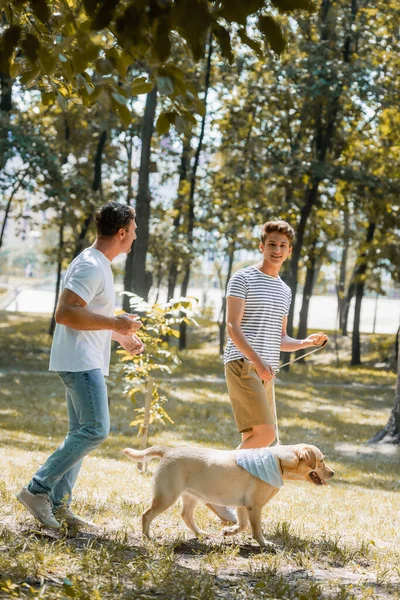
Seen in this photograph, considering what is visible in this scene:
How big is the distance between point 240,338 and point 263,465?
3.31ft

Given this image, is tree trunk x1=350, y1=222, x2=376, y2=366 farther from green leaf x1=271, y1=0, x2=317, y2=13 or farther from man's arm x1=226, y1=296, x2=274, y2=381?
green leaf x1=271, y1=0, x2=317, y2=13

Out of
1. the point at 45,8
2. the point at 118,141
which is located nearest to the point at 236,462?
the point at 45,8

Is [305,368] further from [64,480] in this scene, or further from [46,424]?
[64,480]

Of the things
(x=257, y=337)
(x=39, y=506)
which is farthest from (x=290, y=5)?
(x=39, y=506)

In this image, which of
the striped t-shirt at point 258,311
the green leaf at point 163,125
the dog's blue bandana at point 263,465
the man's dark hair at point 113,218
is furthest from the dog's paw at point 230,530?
the green leaf at point 163,125

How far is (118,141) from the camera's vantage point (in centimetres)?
3234

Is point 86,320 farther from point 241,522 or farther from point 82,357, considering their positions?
point 241,522

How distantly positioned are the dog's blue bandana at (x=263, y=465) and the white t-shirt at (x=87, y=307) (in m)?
1.11

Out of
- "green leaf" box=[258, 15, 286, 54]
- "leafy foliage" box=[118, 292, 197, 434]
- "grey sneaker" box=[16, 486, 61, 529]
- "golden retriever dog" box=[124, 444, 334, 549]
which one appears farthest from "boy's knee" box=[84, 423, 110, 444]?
"green leaf" box=[258, 15, 286, 54]

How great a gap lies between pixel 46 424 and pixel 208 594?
990 cm

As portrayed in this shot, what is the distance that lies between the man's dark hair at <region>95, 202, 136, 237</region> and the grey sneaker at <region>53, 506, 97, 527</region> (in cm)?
187

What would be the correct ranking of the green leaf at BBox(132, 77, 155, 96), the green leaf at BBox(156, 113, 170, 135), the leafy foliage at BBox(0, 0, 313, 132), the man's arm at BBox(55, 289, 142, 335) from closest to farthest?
the leafy foliage at BBox(0, 0, 313, 132)
the green leaf at BBox(132, 77, 155, 96)
the green leaf at BBox(156, 113, 170, 135)
the man's arm at BBox(55, 289, 142, 335)

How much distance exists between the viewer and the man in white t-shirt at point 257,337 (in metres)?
5.93

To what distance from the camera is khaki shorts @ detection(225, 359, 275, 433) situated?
593cm
